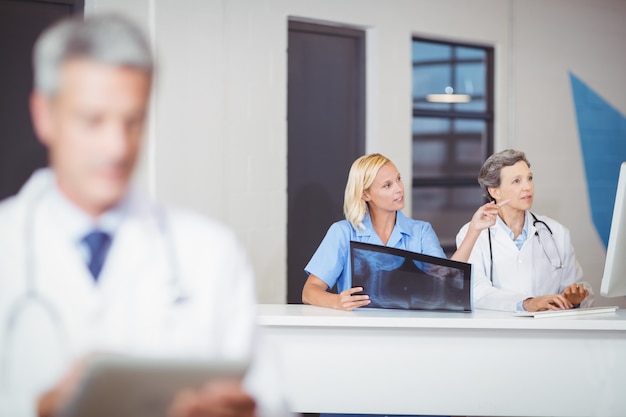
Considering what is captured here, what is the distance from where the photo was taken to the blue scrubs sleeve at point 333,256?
10.2 ft

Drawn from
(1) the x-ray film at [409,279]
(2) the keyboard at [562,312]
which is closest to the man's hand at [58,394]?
(1) the x-ray film at [409,279]

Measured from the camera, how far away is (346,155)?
175 inches

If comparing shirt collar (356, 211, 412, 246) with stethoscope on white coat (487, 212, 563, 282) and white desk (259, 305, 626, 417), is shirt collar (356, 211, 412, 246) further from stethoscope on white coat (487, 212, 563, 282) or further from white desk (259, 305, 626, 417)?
white desk (259, 305, 626, 417)

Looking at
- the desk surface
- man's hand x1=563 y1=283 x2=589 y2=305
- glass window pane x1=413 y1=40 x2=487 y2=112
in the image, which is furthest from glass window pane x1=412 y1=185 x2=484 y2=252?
the desk surface

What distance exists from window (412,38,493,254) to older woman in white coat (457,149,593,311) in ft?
5.25

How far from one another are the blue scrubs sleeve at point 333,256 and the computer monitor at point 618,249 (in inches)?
37.1

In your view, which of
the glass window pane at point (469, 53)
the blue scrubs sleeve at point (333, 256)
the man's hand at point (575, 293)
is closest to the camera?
the man's hand at point (575, 293)

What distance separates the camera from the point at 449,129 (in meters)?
5.01

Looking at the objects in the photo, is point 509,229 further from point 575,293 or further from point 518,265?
point 575,293

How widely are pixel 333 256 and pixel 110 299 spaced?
1.72 meters

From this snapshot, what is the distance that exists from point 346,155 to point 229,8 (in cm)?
103

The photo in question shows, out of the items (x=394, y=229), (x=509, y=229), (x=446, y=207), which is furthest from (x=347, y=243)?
(x=446, y=207)

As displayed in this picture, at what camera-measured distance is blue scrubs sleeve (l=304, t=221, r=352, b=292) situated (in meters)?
3.12

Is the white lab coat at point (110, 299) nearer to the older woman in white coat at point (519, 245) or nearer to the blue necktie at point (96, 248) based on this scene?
the blue necktie at point (96, 248)
